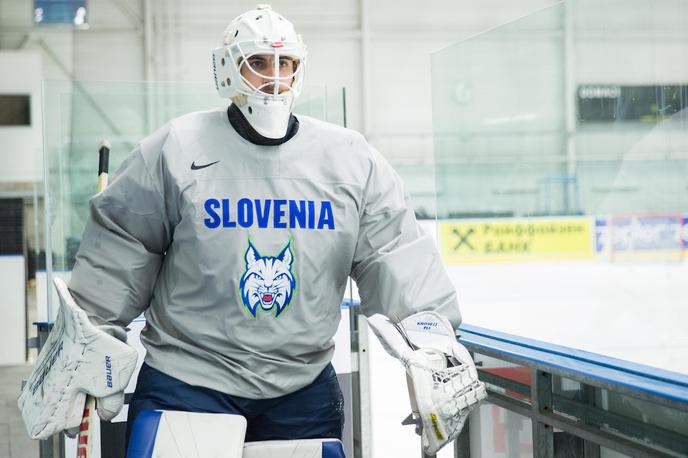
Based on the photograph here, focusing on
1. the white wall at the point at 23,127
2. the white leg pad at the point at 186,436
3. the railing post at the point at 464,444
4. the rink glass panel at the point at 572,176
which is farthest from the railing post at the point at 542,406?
the white wall at the point at 23,127

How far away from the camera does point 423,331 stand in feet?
4.63

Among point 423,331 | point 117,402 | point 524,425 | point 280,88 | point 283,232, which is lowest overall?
point 524,425

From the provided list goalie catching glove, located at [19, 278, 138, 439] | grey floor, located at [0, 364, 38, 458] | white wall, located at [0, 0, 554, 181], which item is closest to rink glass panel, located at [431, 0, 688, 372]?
goalie catching glove, located at [19, 278, 138, 439]

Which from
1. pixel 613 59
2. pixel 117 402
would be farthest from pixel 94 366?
pixel 613 59

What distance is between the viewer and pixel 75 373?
1.39 m

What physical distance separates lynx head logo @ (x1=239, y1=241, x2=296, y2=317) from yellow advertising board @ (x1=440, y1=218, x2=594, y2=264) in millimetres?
1690

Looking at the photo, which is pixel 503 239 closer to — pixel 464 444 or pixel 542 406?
pixel 464 444

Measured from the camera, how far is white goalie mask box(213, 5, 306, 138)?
4.78 feet

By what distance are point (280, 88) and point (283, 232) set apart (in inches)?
10.0

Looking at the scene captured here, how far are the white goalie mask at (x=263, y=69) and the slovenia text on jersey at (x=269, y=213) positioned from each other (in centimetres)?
12

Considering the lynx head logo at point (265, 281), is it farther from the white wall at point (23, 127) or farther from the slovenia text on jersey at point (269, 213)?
the white wall at point (23, 127)

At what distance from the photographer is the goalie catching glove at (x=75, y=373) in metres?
1.38

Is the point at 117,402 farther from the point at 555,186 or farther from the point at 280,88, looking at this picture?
the point at 555,186

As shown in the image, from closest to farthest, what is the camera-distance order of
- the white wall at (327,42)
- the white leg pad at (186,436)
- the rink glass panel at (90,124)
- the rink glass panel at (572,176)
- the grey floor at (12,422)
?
the white leg pad at (186,436) < the rink glass panel at (572,176) < the rink glass panel at (90,124) < the grey floor at (12,422) < the white wall at (327,42)
